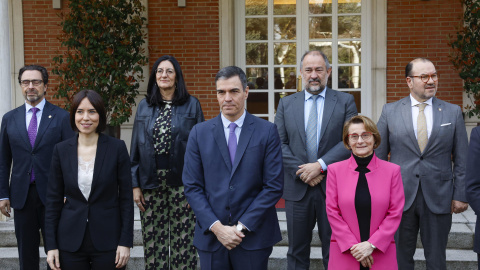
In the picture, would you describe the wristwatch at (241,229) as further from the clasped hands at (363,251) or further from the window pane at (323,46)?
the window pane at (323,46)

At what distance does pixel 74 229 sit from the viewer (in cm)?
349

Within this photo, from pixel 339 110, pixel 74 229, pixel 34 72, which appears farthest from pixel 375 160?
pixel 34 72

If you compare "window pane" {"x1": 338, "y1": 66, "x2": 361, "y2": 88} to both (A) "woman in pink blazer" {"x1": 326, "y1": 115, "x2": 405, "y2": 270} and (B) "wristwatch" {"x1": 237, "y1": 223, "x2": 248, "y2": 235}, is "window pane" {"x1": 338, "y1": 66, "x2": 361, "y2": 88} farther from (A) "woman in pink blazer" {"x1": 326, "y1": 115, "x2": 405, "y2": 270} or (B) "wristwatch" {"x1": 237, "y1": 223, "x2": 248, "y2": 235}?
(B) "wristwatch" {"x1": 237, "y1": 223, "x2": 248, "y2": 235}

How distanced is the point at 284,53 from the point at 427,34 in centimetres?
209

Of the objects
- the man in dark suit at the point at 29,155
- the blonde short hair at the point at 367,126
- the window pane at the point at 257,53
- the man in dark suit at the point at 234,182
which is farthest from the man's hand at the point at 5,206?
the window pane at the point at 257,53

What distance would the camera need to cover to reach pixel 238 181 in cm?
338

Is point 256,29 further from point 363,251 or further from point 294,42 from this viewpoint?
point 363,251

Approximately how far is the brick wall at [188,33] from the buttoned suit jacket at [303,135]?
4.21 m

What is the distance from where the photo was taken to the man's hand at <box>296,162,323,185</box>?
4141 millimetres

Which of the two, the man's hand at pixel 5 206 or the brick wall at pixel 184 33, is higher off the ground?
the brick wall at pixel 184 33

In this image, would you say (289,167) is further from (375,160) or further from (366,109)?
(366,109)

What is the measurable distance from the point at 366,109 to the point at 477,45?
1.86 meters

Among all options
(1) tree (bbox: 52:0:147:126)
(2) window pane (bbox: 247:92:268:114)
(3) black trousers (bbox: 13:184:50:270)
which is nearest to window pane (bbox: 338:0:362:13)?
(2) window pane (bbox: 247:92:268:114)

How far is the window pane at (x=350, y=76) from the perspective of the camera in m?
8.69
